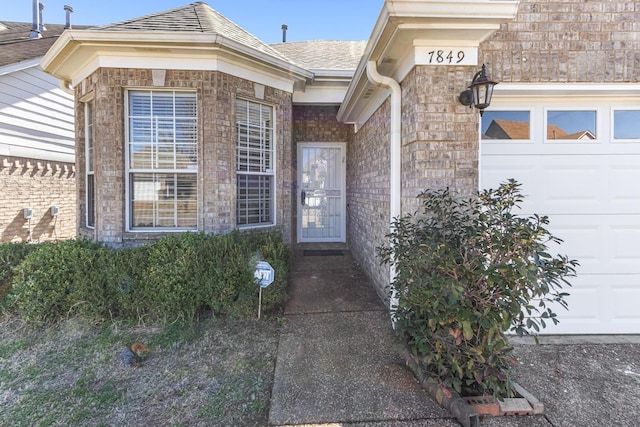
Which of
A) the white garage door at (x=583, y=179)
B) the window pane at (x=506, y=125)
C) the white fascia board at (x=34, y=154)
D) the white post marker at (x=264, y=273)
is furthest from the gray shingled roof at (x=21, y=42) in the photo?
the white garage door at (x=583, y=179)

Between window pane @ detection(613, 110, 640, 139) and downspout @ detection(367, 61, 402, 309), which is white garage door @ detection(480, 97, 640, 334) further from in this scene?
downspout @ detection(367, 61, 402, 309)

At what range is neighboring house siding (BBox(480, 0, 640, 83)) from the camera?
3.12 metres

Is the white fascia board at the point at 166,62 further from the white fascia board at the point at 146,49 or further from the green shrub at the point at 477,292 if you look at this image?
the green shrub at the point at 477,292

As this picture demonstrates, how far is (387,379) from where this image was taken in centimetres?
259

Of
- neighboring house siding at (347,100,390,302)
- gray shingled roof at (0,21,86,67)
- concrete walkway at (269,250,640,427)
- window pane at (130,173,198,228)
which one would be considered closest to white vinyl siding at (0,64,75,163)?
gray shingled roof at (0,21,86,67)

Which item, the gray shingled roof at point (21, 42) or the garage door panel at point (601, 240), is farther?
the gray shingled roof at point (21, 42)

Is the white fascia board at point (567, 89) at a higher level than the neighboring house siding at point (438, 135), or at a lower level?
higher

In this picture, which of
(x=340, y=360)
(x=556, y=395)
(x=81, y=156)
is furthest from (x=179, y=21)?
(x=556, y=395)

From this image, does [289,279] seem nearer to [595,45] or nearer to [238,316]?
[238,316]

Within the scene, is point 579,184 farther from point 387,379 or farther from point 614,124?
point 387,379

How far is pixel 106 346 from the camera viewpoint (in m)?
3.25

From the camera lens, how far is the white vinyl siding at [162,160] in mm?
4547

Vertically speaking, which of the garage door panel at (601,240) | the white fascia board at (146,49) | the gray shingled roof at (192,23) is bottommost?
the garage door panel at (601,240)

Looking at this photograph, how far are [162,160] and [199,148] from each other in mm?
580
